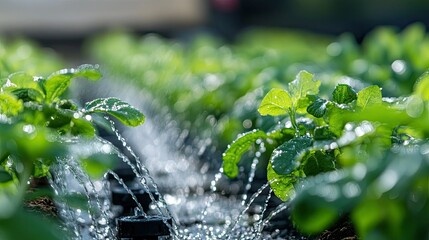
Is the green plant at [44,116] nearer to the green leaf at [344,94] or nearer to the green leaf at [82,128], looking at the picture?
the green leaf at [82,128]

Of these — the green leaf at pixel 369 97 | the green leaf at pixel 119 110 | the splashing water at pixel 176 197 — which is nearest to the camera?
the green leaf at pixel 369 97

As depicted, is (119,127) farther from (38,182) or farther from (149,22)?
(149,22)

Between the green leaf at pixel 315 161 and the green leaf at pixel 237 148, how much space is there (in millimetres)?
316

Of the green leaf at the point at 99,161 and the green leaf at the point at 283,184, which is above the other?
the green leaf at the point at 283,184

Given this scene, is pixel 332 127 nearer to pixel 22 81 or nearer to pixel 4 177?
pixel 4 177

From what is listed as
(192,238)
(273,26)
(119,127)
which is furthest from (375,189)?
(273,26)

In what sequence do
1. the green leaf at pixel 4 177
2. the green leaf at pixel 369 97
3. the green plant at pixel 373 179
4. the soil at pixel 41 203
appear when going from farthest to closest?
the soil at pixel 41 203, the green leaf at pixel 369 97, the green leaf at pixel 4 177, the green plant at pixel 373 179

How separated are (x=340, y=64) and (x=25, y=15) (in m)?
17.1

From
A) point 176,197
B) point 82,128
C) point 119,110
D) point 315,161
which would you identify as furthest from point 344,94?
point 176,197

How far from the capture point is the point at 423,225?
52.2 inches

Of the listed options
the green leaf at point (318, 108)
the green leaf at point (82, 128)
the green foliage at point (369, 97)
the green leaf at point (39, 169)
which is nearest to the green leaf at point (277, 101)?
the green leaf at point (318, 108)

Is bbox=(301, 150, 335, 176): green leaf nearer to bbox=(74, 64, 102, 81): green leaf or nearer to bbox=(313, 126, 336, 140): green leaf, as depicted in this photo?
bbox=(313, 126, 336, 140): green leaf

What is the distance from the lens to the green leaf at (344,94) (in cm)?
233

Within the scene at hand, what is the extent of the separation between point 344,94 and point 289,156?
291mm
